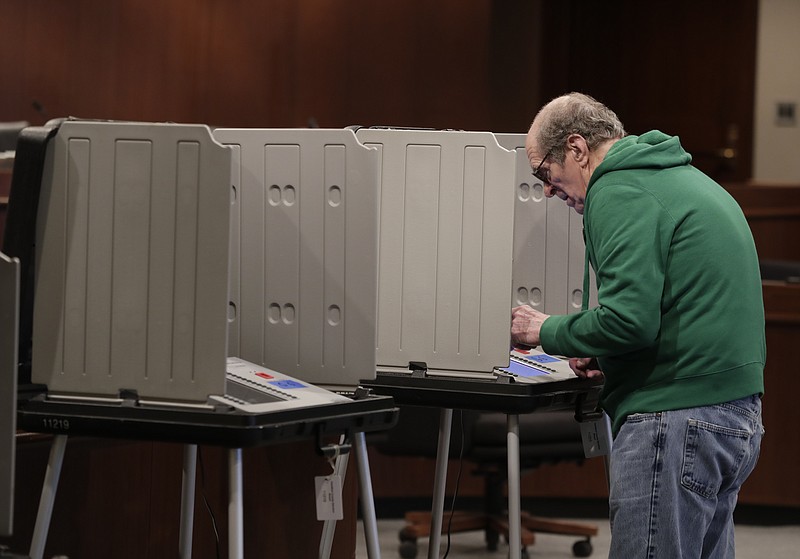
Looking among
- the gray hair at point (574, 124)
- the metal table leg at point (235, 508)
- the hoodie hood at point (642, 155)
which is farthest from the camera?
the gray hair at point (574, 124)

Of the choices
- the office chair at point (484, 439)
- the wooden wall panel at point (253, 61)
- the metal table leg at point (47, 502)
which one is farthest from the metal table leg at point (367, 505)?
the wooden wall panel at point (253, 61)

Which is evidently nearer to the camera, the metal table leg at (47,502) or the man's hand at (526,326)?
the metal table leg at (47,502)

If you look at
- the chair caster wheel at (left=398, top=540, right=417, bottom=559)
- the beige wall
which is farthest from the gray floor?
the beige wall

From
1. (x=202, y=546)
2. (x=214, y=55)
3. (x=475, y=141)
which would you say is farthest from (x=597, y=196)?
(x=214, y=55)

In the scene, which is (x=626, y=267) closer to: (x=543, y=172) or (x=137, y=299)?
(x=543, y=172)

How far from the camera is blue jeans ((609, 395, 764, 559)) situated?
1969mm

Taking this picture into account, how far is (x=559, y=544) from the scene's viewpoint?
4.23 meters

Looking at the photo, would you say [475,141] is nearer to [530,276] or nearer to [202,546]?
[530,276]

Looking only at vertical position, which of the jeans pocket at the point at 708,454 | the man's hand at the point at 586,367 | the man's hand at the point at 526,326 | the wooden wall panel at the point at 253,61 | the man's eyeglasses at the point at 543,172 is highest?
the wooden wall panel at the point at 253,61

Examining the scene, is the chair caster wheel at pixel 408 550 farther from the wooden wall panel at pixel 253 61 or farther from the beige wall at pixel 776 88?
the beige wall at pixel 776 88

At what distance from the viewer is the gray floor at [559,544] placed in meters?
4.04

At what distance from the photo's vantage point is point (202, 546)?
270cm

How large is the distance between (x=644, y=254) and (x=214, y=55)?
15.0ft

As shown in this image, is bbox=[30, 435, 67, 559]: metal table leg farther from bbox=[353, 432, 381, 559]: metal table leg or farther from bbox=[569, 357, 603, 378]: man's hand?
bbox=[569, 357, 603, 378]: man's hand
